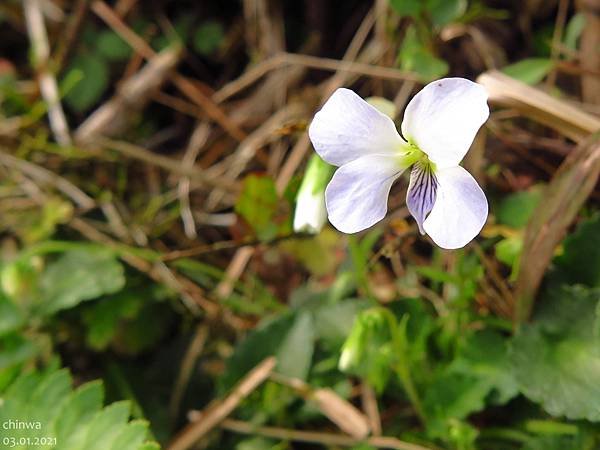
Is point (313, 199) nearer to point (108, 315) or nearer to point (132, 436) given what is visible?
point (132, 436)

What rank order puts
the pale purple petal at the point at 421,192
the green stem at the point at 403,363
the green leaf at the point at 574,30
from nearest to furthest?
the pale purple petal at the point at 421,192
the green stem at the point at 403,363
the green leaf at the point at 574,30

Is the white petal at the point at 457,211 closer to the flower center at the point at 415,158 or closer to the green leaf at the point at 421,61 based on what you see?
the flower center at the point at 415,158

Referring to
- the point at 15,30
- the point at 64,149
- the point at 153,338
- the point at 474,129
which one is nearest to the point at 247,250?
the point at 153,338

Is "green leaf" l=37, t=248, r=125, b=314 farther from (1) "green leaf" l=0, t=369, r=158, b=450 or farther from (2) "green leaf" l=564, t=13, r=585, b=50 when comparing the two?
(2) "green leaf" l=564, t=13, r=585, b=50

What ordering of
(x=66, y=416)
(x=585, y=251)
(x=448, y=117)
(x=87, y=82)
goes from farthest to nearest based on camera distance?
(x=87, y=82), (x=585, y=251), (x=66, y=416), (x=448, y=117)

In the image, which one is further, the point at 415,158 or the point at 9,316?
the point at 9,316

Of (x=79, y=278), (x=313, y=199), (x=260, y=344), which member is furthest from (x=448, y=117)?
(x=79, y=278)

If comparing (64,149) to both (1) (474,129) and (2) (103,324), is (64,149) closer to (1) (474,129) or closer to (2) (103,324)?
(2) (103,324)

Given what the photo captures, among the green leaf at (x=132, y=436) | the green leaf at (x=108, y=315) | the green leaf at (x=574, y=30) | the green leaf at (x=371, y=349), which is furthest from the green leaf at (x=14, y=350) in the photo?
the green leaf at (x=574, y=30)
